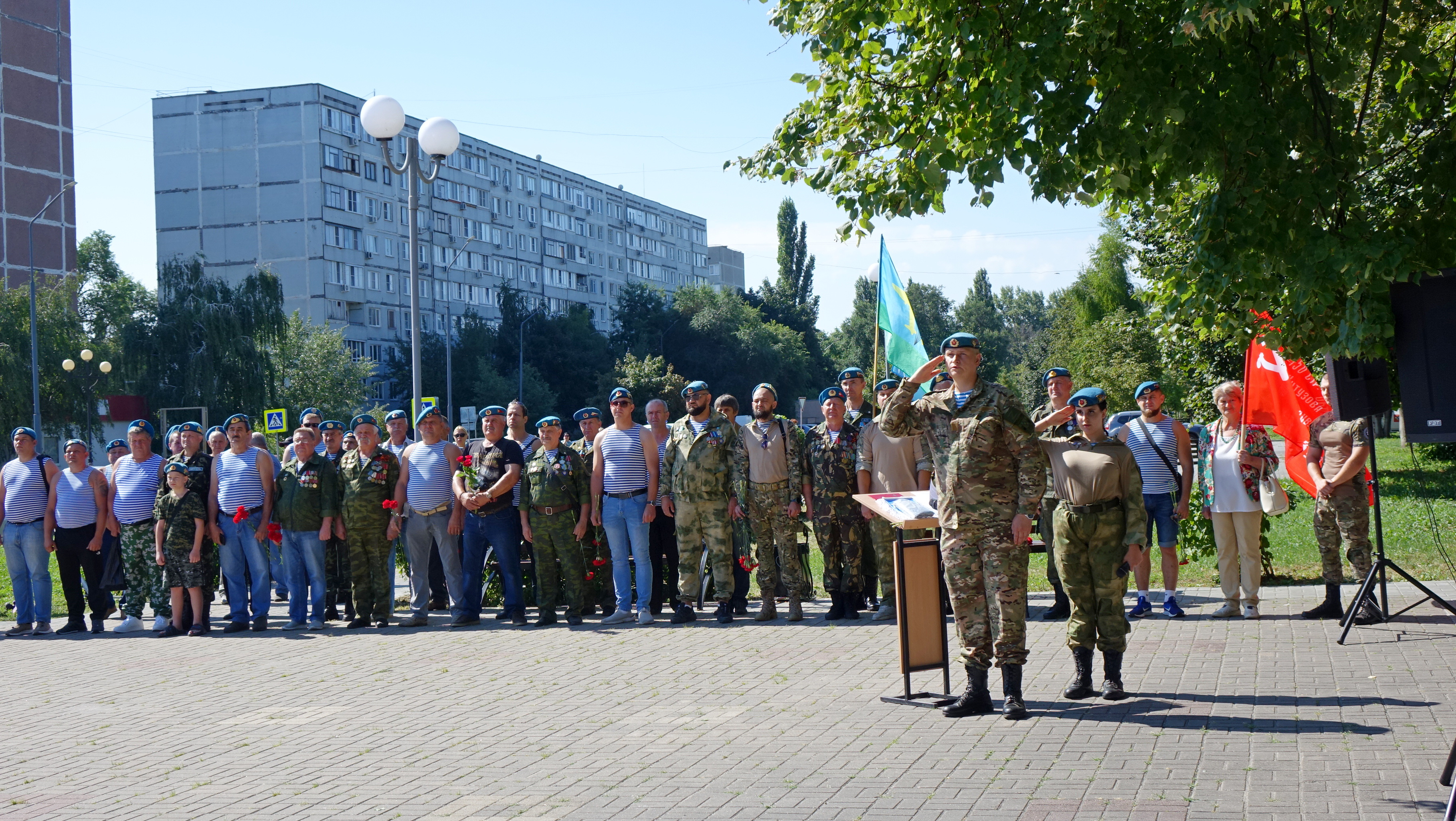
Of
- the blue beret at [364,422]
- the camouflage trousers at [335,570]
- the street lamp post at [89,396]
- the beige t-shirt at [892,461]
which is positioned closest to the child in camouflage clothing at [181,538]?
the camouflage trousers at [335,570]

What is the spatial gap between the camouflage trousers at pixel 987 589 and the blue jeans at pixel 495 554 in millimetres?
6175

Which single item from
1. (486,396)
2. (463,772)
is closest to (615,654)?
(463,772)

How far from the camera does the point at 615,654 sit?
1070 cm

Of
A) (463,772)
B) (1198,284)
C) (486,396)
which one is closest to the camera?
(463,772)

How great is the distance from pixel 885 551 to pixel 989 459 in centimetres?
434

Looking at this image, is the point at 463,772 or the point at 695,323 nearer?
the point at 463,772

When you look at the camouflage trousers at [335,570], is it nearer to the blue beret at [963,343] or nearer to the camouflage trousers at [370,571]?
the camouflage trousers at [370,571]

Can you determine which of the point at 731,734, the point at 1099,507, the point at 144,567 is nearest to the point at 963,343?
the point at 1099,507

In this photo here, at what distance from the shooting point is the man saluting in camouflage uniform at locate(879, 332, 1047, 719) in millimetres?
7566

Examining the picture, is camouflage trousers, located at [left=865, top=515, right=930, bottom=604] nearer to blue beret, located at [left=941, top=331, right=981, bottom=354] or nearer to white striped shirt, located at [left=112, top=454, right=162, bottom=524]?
blue beret, located at [left=941, top=331, right=981, bottom=354]

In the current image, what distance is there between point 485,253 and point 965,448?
93.8 metres

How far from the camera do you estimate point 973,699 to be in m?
7.77

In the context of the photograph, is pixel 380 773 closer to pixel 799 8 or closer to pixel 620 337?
pixel 799 8

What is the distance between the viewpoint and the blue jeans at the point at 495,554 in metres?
12.8
